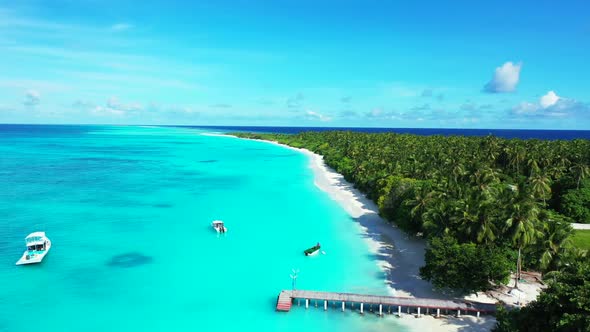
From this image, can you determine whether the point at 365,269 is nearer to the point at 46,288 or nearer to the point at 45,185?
the point at 46,288

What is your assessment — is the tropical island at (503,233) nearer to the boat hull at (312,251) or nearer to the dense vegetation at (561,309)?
the dense vegetation at (561,309)

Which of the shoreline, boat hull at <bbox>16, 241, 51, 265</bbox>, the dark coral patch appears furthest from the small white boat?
boat hull at <bbox>16, 241, 51, 265</bbox>

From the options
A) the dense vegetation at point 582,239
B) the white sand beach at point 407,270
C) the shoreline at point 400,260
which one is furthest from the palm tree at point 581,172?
the shoreline at point 400,260

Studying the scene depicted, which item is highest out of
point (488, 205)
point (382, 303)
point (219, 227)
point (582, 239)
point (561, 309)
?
point (488, 205)

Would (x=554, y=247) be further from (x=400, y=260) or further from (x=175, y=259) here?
(x=175, y=259)

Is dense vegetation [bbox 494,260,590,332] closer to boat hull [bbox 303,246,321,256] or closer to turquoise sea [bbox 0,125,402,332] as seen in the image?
turquoise sea [bbox 0,125,402,332]

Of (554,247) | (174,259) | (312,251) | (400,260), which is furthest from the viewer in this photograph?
(312,251)

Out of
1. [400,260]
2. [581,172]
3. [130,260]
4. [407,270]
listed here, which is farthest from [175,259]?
[581,172]
